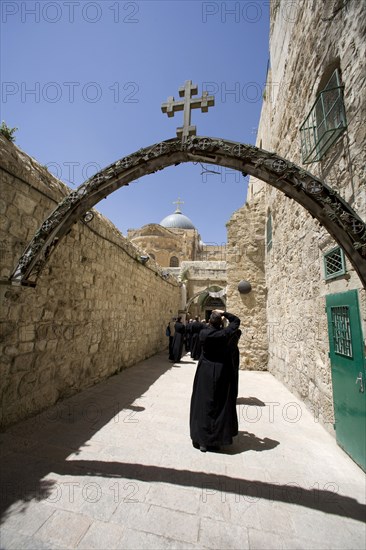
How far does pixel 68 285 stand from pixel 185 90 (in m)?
3.18

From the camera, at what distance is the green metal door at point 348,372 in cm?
267

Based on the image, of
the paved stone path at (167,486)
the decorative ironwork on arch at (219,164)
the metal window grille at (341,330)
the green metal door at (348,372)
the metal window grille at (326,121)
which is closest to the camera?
the paved stone path at (167,486)

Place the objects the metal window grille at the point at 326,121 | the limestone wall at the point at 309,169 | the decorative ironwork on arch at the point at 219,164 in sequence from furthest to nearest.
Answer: the metal window grille at the point at 326,121 < the limestone wall at the point at 309,169 < the decorative ironwork on arch at the point at 219,164

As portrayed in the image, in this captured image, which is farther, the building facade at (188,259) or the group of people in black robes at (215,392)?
the building facade at (188,259)

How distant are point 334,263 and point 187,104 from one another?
2547 mm

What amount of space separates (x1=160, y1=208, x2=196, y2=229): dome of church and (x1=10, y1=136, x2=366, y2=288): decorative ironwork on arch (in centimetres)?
3261

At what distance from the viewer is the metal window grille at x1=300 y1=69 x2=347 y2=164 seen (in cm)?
305

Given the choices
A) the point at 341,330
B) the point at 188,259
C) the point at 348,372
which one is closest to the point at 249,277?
the point at 341,330

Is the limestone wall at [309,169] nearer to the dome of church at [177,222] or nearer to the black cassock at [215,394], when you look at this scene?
the black cassock at [215,394]

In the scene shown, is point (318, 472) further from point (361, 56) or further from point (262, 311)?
point (262, 311)

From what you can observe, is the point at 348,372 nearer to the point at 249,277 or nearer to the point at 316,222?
the point at 316,222

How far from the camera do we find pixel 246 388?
228 inches

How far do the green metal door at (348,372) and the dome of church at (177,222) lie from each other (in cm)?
3243

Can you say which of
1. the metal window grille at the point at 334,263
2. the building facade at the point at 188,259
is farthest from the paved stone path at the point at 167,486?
the building facade at the point at 188,259
